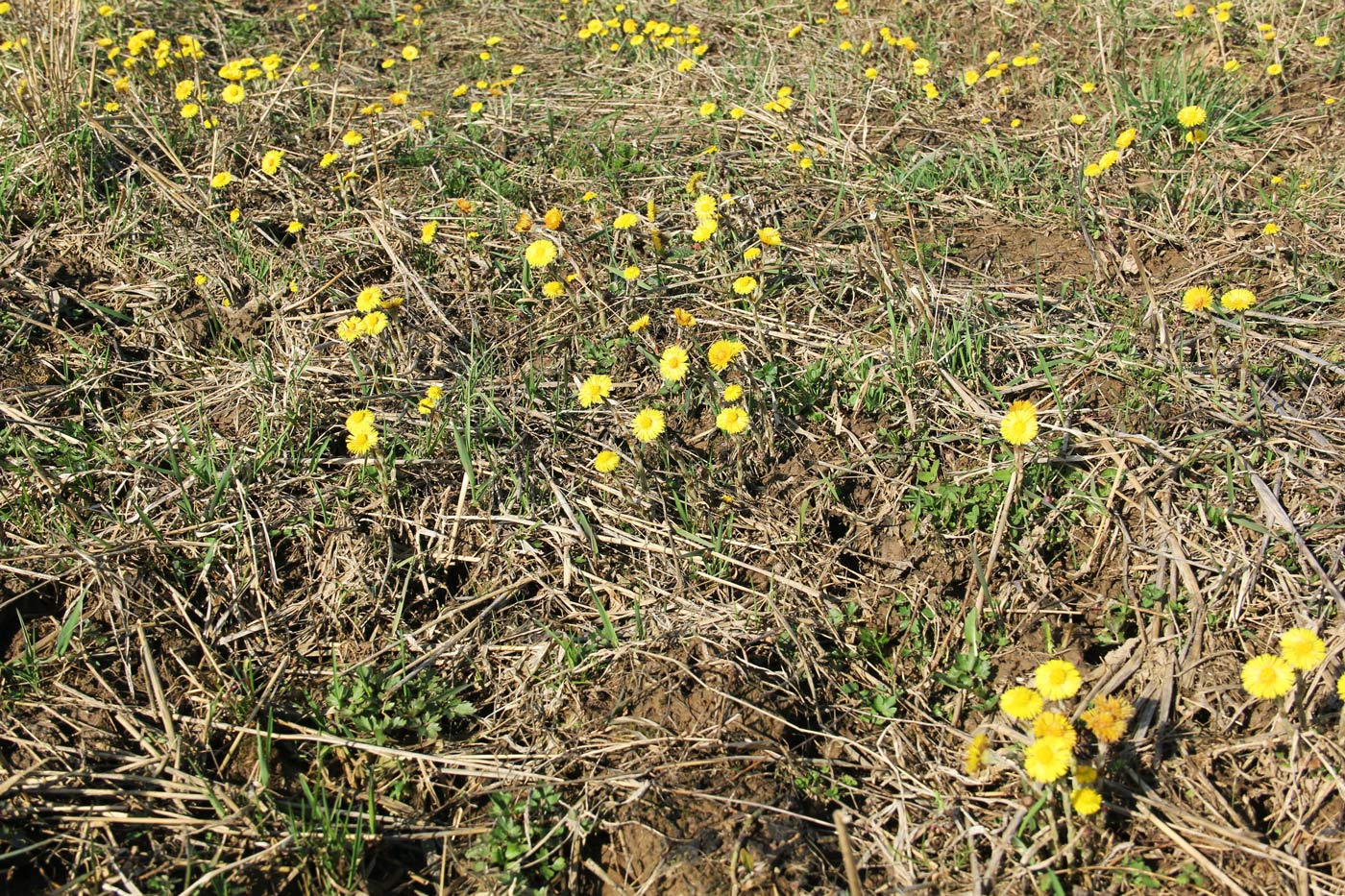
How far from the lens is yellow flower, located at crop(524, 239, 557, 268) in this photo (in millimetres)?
3410

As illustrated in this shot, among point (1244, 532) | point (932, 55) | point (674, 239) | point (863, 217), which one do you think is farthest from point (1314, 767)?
point (932, 55)

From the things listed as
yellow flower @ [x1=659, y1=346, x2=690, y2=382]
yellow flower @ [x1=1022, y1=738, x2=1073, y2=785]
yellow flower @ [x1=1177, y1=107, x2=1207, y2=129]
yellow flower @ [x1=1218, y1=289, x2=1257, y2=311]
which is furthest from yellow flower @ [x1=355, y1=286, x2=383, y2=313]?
yellow flower @ [x1=1177, y1=107, x2=1207, y2=129]

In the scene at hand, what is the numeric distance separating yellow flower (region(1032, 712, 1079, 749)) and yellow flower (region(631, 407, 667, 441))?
1.26 metres

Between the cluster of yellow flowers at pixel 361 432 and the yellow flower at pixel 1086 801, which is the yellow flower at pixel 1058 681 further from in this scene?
the cluster of yellow flowers at pixel 361 432

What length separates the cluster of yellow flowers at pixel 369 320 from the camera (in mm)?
3152

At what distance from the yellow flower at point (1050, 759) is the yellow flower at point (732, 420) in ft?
3.72

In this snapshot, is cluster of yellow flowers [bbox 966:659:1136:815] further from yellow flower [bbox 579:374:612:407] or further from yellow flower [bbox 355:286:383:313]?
yellow flower [bbox 355:286:383:313]

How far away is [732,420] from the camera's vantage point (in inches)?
109

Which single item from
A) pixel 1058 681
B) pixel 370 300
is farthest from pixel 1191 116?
pixel 370 300

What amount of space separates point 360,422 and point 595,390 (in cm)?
69

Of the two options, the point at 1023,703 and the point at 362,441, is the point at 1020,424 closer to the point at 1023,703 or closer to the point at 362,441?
the point at 1023,703

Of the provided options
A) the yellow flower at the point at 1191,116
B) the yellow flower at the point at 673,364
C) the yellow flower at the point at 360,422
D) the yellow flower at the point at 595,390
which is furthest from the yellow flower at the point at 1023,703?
the yellow flower at the point at 1191,116

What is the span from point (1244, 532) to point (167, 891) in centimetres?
267

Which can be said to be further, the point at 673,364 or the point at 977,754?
the point at 673,364
